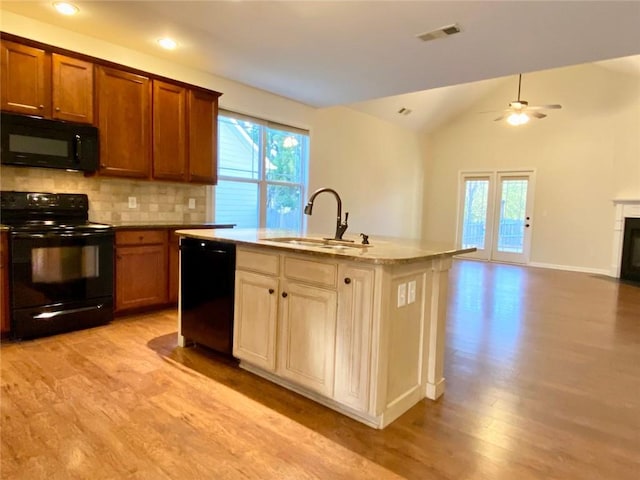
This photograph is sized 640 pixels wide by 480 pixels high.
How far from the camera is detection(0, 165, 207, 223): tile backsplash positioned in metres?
3.49

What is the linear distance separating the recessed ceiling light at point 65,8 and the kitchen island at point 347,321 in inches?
96.4

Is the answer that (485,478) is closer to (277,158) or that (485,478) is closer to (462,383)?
(462,383)

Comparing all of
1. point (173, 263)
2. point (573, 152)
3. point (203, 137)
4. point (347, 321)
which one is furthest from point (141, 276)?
point (573, 152)

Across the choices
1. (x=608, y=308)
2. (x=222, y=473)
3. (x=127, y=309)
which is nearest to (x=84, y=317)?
(x=127, y=309)

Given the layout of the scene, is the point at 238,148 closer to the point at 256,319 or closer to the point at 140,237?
the point at 140,237

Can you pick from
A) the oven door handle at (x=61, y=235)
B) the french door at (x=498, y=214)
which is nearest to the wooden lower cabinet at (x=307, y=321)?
the oven door handle at (x=61, y=235)

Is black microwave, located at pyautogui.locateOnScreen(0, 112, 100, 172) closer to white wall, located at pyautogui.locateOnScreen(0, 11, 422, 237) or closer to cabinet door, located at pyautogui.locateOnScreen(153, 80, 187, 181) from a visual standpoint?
cabinet door, located at pyautogui.locateOnScreen(153, 80, 187, 181)

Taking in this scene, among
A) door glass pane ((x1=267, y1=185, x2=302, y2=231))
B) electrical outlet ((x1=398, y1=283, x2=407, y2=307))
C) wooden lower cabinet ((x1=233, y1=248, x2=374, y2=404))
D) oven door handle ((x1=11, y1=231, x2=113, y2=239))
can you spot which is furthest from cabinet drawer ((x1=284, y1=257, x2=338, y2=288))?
door glass pane ((x1=267, y1=185, x2=302, y2=231))

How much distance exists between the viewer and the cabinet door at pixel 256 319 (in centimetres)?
241

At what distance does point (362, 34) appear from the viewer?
355 cm

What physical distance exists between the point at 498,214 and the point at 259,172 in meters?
5.94

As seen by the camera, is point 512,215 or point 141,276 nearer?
point 141,276

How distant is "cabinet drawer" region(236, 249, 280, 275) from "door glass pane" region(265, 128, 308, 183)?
3272 mm

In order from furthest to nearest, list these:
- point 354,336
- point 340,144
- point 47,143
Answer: point 340,144 → point 47,143 → point 354,336
